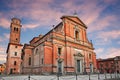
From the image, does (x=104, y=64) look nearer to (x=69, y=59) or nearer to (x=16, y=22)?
(x=69, y=59)

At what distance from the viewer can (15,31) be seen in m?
36.4

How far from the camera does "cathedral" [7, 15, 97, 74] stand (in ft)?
75.0

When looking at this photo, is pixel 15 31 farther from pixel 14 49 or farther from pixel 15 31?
pixel 14 49

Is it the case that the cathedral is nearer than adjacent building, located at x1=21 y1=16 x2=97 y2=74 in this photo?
No

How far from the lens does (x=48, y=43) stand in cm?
2298

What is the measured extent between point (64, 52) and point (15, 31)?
63.1 ft

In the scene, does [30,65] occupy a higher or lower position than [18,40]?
lower

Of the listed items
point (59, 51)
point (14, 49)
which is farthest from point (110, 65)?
point (14, 49)

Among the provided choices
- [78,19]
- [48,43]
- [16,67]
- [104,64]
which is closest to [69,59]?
[48,43]

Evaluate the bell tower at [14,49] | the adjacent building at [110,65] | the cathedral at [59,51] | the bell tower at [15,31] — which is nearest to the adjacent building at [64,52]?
the cathedral at [59,51]

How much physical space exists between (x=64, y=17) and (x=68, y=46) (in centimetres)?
683

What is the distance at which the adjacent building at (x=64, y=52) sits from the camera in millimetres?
22689

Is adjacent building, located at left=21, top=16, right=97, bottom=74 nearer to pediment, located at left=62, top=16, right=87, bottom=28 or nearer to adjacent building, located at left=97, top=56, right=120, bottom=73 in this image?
pediment, located at left=62, top=16, right=87, bottom=28

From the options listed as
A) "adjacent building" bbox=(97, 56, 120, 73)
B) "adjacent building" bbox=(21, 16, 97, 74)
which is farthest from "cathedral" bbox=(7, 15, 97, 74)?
"adjacent building" bbox=(97, 56, 120, 73)
